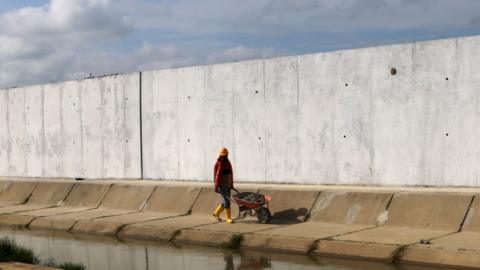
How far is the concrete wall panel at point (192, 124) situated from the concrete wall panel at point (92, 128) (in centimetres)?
308

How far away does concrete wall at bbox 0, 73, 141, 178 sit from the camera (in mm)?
20044

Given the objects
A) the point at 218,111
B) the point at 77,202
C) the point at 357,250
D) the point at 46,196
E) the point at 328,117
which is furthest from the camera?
the point at 46,196

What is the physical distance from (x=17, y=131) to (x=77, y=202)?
17.7 ft

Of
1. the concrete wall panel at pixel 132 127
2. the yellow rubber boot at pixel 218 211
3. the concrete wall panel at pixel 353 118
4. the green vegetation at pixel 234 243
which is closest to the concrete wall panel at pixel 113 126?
the concrete wall panel at pixel 132 127

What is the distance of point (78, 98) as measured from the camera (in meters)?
21.4

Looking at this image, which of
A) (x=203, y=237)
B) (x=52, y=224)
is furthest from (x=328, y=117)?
(x=52, y=224)

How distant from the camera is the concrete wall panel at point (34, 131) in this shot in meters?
22.7

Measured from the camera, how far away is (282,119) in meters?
16.6

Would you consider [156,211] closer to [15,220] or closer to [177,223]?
[177,223]

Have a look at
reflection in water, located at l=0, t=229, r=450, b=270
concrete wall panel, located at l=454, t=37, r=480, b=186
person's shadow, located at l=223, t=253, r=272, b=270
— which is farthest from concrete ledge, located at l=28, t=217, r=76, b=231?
concrete wall panel, located at l=454, t=37, r=480, b=186

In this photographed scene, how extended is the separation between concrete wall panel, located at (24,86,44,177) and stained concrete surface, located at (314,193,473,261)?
12.9 meters

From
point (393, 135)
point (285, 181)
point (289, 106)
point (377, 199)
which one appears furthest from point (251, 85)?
point (377, 199)

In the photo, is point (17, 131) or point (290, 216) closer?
point (290, 216)

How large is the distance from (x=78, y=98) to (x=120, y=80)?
1.79 m
